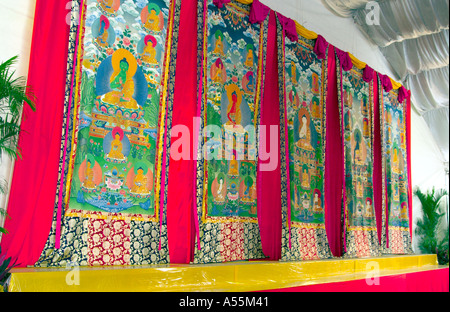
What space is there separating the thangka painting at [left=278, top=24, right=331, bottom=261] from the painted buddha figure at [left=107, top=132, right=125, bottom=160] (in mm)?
2156

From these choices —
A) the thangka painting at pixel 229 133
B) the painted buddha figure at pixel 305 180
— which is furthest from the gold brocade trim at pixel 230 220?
the painted buddha figure at pixel 305 180

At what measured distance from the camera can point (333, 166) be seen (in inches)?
247

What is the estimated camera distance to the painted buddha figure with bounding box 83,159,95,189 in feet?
11.2

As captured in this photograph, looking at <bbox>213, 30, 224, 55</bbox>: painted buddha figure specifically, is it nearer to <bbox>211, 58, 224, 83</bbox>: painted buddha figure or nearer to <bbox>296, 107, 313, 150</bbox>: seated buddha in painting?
<bbox>211, 58, 224, 83</bbox>: painted buddha figure

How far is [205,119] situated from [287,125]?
4.44ft

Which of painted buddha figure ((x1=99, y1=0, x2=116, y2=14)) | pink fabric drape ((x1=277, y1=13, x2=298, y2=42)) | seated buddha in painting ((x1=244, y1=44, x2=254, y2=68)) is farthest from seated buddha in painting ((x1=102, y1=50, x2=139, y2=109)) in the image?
pink fabric drape ((x1=277, y1=13, x2=298, y2=42))

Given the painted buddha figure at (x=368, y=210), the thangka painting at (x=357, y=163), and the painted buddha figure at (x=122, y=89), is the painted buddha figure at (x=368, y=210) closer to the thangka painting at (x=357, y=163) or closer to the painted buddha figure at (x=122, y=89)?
the thangka painting at (x=357, y=163)

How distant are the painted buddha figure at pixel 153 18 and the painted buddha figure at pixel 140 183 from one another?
1.36m

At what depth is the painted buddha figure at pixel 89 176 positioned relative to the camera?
342cm

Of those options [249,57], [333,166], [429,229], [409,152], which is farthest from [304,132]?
[429,229]

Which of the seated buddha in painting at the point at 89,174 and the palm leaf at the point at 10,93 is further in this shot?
the seated buddha in painting at the point at 89,174

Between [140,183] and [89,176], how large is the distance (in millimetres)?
472
